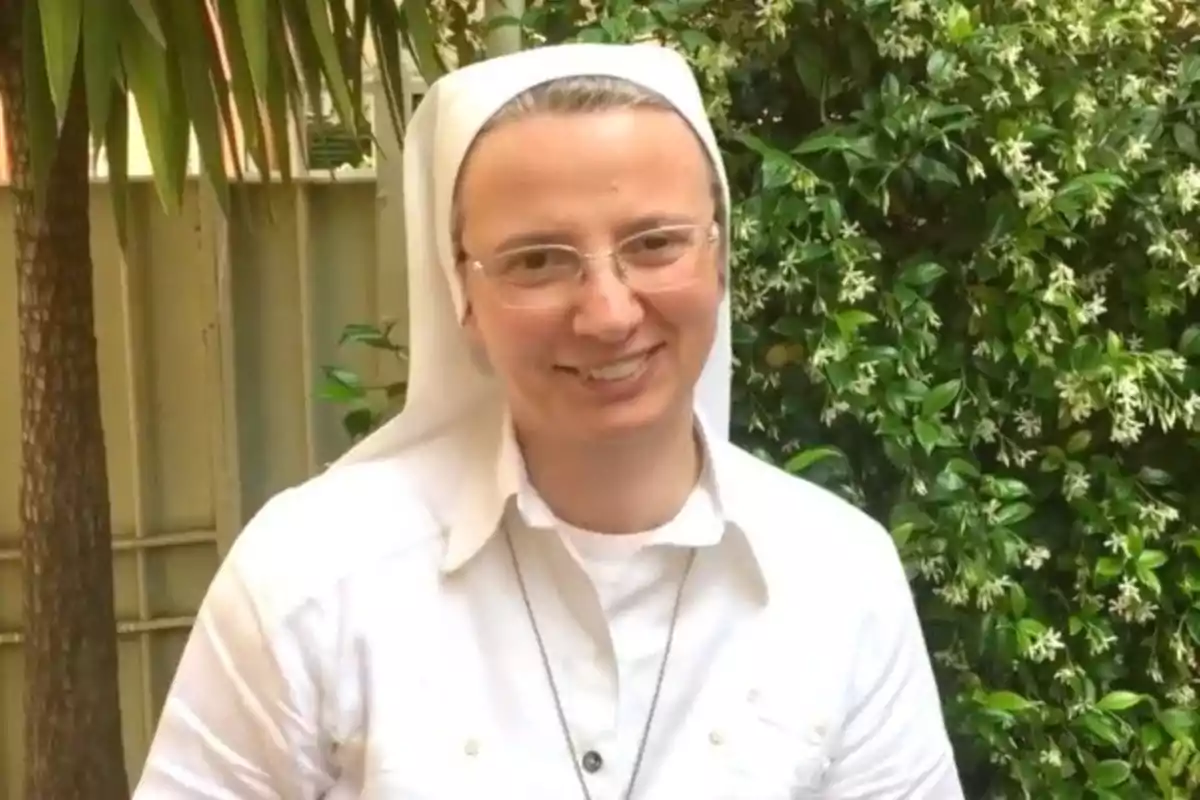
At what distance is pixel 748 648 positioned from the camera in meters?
A: 1.22

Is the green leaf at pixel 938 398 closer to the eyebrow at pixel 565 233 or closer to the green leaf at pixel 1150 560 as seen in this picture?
the green leaf at pixel 1150 560

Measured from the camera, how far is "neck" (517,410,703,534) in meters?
1.17

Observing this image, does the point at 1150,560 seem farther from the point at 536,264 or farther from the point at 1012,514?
the point at 536,264

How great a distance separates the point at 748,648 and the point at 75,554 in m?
0.88

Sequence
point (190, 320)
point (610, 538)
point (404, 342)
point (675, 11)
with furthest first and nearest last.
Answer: point (190, 320) → point (404, 342) → point (675, 11) → point (610, 538)

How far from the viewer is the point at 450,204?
1133 mm

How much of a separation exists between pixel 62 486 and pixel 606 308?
90 centimetres

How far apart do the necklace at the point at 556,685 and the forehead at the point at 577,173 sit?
11.5 inches

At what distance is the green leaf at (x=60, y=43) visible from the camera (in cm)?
136

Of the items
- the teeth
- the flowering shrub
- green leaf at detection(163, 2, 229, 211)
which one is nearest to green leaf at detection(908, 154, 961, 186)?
the flowering shrub

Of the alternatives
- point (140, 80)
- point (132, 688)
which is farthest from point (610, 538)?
point (132, 688)

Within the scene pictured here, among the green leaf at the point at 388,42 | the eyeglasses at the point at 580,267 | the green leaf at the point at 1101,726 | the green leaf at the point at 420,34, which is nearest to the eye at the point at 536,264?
the eyeglasses at the point at 580,267

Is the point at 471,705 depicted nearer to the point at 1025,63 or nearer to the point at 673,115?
the point at 673,115

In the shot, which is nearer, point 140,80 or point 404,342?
point 140,80
